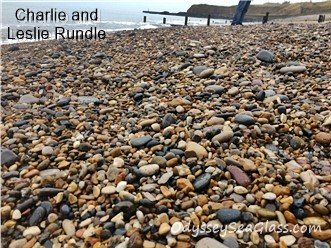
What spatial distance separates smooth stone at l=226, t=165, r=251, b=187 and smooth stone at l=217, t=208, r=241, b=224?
0.34 meters

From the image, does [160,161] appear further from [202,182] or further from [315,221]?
[315,221]

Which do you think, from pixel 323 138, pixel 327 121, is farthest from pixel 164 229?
pixel 327 121

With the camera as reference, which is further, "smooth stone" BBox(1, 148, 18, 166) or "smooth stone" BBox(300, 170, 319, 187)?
"smooth stone" BBox(1, 148, 18, 166)

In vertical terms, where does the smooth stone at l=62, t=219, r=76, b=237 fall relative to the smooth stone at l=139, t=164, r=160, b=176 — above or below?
below

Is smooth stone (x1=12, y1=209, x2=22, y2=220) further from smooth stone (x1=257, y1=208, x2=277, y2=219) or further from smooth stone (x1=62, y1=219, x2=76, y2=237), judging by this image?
smooth stone (x1=257, y1=208, x2=277, y2=219)

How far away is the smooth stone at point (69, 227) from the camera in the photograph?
234cm

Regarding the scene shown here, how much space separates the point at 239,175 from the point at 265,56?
3337mm

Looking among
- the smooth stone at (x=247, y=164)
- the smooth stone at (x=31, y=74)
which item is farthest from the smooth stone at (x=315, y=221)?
the smooth stone at (x=31, y=74)

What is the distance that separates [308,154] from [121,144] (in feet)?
6.24

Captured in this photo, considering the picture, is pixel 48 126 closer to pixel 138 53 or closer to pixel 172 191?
pixel 172 191

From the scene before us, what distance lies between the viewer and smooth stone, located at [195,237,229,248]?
210 cm

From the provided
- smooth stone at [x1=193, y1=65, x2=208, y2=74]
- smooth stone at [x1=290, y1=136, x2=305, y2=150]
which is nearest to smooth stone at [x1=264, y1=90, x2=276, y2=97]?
smooth stone at [x1=290, y1=136, x2=305, y2=150]

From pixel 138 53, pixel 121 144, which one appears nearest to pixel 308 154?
pixel 121 144

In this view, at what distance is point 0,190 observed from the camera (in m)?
2.78
